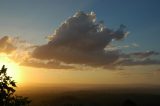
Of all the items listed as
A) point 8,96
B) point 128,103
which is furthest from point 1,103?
point 128,103

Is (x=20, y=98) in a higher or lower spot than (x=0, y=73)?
lower

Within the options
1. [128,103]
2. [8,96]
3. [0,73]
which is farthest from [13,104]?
[128,103]

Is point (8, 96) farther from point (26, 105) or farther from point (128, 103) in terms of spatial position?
point (128, 103)

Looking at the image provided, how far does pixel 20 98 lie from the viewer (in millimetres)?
26438

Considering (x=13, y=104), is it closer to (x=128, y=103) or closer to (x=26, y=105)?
(x=26, y=105)

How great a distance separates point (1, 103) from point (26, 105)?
1.99 metres

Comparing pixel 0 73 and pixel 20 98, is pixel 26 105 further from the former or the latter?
pixel 0 73

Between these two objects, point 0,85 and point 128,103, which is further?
point 128,103

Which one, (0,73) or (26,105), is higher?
(0,73)

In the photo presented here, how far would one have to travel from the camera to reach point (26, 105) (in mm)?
26078

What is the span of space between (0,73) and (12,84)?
132 centimetres

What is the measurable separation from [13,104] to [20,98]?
2.87ft

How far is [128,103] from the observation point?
415 feet

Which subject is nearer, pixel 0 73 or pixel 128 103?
pixel 0 73
